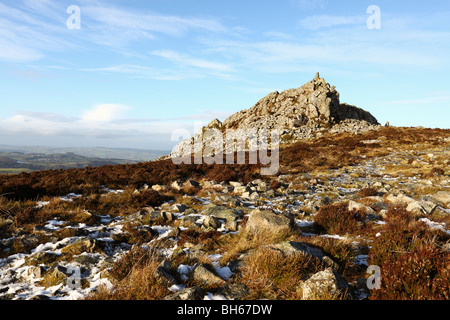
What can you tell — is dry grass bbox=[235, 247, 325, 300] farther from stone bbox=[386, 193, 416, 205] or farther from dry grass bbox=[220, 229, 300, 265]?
stone bbox=[386, 193, 416, 205]

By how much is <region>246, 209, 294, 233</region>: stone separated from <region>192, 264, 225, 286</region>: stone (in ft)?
8.28

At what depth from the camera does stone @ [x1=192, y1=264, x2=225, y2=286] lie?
14.7 ft

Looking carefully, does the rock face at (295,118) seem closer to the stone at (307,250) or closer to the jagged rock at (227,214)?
the jagged rock at (227,214)

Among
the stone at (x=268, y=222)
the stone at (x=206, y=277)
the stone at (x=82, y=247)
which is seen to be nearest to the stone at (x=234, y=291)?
the stone at (x=206, y=277)

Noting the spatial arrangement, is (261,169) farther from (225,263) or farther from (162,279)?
(162,279)

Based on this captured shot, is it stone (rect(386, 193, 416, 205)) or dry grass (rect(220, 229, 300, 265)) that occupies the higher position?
stone (rect(386, 193, 416, 205))

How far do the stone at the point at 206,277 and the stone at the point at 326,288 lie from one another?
1.58m

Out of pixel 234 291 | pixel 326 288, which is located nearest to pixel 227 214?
pixel 234 291

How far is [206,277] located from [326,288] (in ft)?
7.24

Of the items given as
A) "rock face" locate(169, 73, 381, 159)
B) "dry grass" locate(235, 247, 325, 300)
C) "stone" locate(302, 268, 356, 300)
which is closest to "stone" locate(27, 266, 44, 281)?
"dry grass" locate(235, 247, 325, 300)

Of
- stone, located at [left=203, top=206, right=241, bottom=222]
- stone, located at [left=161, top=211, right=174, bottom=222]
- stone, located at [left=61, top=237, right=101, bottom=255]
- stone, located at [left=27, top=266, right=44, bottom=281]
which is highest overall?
stone, located at [left=203, top=206, right=241, bottom=222]

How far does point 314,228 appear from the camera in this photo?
7.89 m

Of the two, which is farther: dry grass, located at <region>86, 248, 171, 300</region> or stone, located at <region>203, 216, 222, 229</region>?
stone, located at <region>203, 216, 222, 229</region>

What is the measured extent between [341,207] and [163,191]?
30.3 ft
